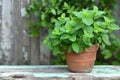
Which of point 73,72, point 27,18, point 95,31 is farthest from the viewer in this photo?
point 27,18

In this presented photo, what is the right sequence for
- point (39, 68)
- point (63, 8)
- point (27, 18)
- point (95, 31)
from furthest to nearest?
1. point (27, 18)
2. point (63, 8)
3. point (39, 68)
4. point (95, 31)

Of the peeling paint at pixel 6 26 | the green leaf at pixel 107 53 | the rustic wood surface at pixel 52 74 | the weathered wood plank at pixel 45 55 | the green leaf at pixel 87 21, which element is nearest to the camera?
the green leaf at pixel 87 21

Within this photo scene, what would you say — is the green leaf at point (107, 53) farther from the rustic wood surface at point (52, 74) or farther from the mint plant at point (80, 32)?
the mint plant at point (80, 32)

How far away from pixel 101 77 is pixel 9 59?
1.17 meters

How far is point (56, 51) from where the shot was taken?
2.35 meters

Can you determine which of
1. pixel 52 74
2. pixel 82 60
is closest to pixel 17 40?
pixel 52 74

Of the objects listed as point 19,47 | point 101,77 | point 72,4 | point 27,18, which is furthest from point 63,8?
point 101,77

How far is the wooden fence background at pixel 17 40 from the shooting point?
3.07 meters

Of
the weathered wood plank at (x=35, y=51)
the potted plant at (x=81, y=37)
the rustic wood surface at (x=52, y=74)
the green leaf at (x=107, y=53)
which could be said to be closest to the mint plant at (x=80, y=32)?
the potted plant at (x=81, y=37)

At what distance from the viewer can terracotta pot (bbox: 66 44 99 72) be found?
2355 mm

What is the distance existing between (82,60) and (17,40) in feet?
3.26

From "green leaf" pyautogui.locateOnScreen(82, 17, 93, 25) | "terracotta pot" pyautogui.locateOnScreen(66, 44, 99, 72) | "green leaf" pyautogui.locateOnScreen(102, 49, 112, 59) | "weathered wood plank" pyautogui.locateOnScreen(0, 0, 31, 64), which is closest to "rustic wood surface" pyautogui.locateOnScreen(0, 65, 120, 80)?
"terracotta pot" pyautogui.locateOnScreen(66, 44, 99, 72)

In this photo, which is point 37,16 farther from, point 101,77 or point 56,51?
point 101,77

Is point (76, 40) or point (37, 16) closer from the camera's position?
point (76, 40)
